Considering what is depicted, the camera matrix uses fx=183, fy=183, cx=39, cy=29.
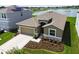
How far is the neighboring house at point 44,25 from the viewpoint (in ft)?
10.8

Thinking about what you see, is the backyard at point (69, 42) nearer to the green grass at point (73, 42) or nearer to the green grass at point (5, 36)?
the green grass at point (73, 42)

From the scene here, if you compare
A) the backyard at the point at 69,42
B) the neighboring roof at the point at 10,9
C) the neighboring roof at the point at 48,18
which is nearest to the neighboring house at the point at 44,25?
the neighboring roof at the point at 48,18

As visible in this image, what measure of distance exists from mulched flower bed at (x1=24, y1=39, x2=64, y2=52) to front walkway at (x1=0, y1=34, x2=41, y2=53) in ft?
0.24

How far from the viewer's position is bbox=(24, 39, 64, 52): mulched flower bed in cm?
321

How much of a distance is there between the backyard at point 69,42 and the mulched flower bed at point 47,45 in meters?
0.06

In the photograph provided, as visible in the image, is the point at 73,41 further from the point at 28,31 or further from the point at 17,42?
the point at 17,42

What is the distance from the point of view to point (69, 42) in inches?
132

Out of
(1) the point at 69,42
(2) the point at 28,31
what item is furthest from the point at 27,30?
(1) the point at 69,42

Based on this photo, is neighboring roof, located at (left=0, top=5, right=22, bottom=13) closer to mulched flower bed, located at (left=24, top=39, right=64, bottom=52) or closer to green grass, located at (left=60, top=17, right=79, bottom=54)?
mulched flower bed, located at (left=24, top=39, right=64, bottom=52)
